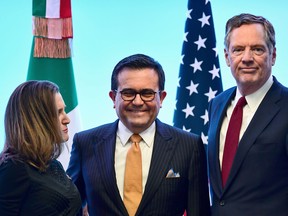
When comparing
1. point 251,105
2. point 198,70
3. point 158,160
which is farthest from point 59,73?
point 251,105

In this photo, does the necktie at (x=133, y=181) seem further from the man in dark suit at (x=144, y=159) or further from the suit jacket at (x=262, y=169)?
the suit jacket at (x=262, y=169)

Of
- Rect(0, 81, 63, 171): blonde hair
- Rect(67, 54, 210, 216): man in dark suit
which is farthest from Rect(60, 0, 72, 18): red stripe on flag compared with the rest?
Rect(0, 81, 63, 171): blonde hair

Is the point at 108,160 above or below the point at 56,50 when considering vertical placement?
below

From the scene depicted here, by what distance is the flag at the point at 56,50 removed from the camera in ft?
11.2

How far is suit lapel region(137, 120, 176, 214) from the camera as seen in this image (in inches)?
85.9

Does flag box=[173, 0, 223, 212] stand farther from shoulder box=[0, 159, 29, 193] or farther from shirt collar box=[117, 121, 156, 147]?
shoulder box=[0, 159, 29, 193]

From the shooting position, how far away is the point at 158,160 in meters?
2.24

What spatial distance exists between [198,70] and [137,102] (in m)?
1.44

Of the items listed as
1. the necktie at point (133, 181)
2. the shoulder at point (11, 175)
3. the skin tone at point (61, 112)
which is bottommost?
the necktie at point (133, 181)

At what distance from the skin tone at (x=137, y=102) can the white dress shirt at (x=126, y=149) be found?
4 centimetres

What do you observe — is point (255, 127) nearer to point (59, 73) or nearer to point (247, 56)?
point (247, 56)

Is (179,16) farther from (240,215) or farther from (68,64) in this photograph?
(240,215)

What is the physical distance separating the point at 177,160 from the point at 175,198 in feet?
0.53

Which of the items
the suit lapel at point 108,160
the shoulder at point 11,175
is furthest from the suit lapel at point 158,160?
the shoulder at point 11,175
